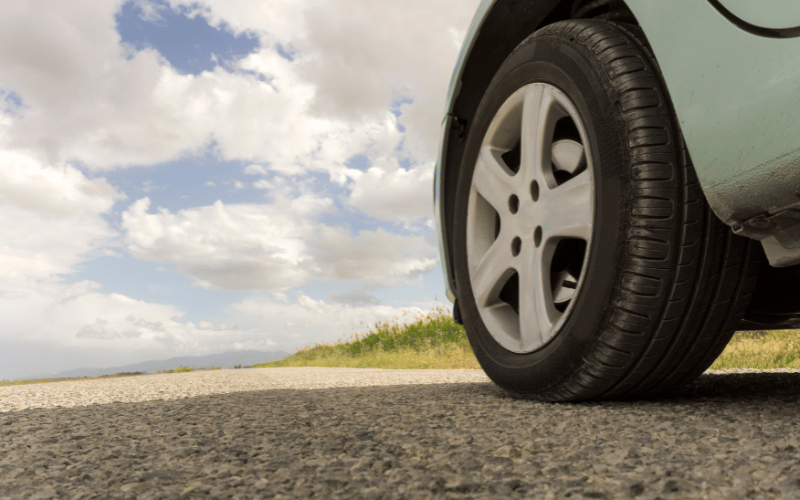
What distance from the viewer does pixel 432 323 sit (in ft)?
31.9

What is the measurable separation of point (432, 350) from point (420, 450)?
7.27 m

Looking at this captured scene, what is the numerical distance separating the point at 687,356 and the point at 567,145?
0.92 m

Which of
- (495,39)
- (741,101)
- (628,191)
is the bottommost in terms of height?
(628,191)

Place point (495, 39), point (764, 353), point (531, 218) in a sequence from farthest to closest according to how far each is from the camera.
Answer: point (764, 353) < point (495, 39) < point (531, 218)

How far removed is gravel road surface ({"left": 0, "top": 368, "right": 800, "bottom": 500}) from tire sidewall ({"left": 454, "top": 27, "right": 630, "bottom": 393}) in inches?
5.7

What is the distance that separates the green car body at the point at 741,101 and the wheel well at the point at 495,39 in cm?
76

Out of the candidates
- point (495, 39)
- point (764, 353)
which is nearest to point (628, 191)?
point (495, 39)

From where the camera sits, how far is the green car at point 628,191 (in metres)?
1.33

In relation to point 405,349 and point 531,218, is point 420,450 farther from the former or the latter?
point 405,349

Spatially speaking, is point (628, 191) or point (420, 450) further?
point (628, 191)

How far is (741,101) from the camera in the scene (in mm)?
1314

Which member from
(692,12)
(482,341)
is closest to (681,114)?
A: (692,12)

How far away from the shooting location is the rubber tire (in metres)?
1.63

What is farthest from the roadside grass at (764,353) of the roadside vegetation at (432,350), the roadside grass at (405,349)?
the roadside grass at (405,349)
